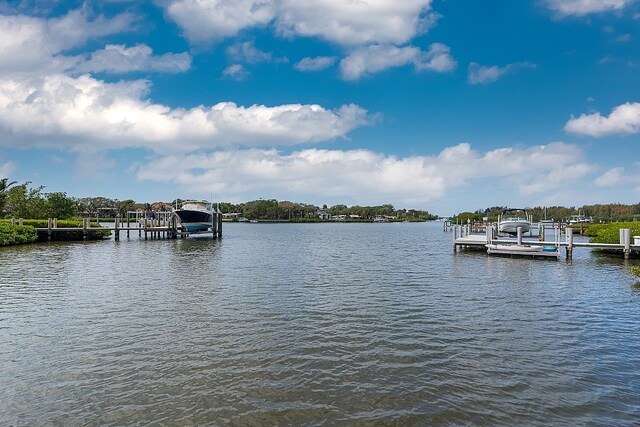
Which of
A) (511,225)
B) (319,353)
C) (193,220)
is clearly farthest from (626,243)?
(193,220)

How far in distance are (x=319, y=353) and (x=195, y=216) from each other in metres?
58.0

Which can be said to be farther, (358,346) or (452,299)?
(452,299)

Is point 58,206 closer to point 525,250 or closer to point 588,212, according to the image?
point 525,250

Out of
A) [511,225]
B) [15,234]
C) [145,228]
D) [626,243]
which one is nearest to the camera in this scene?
[626,243]

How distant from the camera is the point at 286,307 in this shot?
15.7 meters

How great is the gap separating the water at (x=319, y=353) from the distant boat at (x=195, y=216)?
43407mm

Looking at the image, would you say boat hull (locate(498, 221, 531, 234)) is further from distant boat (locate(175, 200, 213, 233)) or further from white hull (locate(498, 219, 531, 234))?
distant boat (locate(175, 200, 213, 233))

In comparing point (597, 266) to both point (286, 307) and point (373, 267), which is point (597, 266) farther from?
point (286, 307)

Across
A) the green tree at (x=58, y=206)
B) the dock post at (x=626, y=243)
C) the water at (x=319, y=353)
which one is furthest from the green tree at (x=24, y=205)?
the dock post at (x=626, y=243)

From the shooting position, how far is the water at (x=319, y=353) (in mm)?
7578

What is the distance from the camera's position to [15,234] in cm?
4366

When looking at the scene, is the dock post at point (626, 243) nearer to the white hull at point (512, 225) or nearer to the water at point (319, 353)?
the water at point (319, 353)

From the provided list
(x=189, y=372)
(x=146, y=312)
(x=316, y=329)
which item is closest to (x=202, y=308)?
(x=146, y=312)

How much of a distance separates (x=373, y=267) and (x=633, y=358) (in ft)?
61.2
